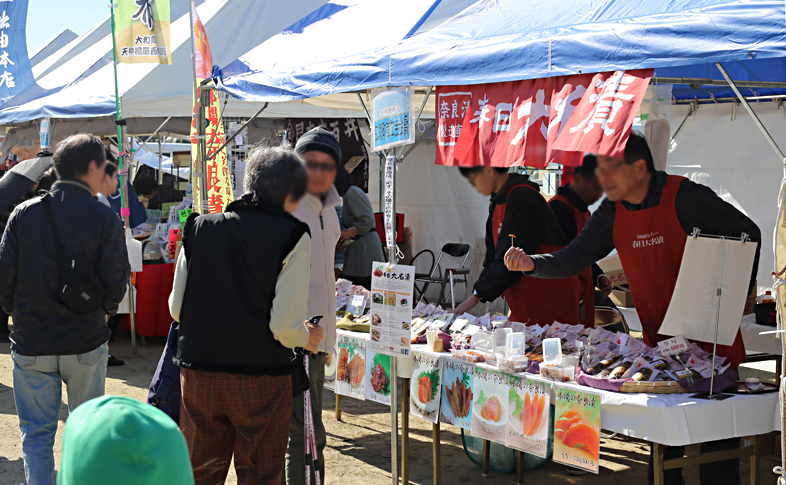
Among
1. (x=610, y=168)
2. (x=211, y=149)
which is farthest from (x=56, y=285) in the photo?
(x=211, y=149)

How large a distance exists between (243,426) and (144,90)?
6.69 meters

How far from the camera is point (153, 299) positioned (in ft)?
24.6

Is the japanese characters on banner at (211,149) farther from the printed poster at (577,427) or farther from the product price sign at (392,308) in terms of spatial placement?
the printed poster at (577,427)

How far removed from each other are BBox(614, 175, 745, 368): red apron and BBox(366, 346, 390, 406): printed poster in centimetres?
152

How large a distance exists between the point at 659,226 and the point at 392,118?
1.47 metres

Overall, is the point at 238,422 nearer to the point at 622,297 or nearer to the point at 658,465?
the point at 658,465

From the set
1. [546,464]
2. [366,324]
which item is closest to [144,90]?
[366,324]

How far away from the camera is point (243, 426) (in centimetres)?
251

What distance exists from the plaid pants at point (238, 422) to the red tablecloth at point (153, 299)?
514 cm

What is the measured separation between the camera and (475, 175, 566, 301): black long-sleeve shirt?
3977 millimetres

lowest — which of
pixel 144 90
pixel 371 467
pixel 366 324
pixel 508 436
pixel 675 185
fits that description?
pixel 371 467

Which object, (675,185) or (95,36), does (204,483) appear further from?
(95,36)

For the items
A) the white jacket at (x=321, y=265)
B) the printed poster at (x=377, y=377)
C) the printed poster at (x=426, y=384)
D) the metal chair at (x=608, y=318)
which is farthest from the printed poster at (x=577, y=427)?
the metal chair at (x=608, y=318)

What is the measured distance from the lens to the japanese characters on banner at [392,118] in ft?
11.8
